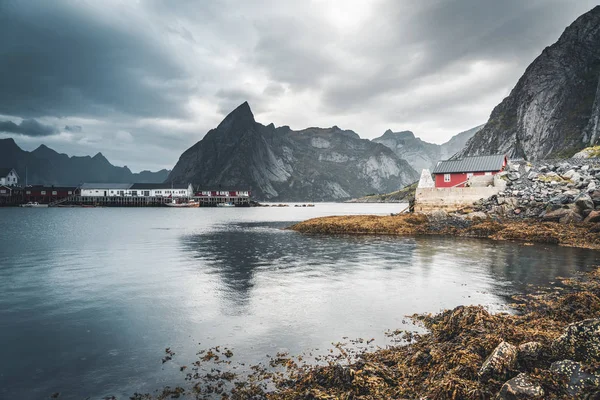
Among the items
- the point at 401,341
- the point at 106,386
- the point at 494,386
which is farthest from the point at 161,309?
the point at 494,386

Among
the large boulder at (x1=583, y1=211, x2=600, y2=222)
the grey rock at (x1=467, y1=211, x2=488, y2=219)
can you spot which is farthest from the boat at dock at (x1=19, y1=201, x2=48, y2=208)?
the large boulder at (x1=583, y1=211, x2=600, y2=222)

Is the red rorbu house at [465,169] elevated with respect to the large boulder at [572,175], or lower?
elevated

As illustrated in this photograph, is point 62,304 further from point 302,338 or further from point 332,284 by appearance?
point 332,284

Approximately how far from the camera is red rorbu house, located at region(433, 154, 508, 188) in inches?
2640

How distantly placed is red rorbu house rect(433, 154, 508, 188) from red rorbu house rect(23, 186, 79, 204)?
19266cm

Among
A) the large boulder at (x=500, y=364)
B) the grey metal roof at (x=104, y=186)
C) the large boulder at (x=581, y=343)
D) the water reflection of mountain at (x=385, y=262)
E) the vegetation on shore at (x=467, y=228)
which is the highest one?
the grey metal roof at (x=104, y=186)

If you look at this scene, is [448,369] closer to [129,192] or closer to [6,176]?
[129,192]

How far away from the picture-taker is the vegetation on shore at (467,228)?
3800 centimetres

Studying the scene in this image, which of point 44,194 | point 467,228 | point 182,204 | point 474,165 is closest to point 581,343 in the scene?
point 467,228

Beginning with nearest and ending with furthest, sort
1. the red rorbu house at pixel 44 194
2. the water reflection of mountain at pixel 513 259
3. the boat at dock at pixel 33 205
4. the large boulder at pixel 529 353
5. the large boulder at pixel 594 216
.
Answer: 1. the large boulder at pixel 529 353
2. the water reflection of mountain at pixel 513 259
3. the large boulder at pixel 594 216
4. the boat at dock at pixel 33 205
5. the red rorbu house at pixel 44 194

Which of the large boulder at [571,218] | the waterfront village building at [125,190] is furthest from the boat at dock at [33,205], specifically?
the large boulder at [571,218]

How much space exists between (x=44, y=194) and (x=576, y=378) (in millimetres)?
223466

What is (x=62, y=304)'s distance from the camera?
17.4 meters

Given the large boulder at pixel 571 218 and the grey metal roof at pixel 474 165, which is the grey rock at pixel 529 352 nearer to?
the large boulder at pixel 571 218
